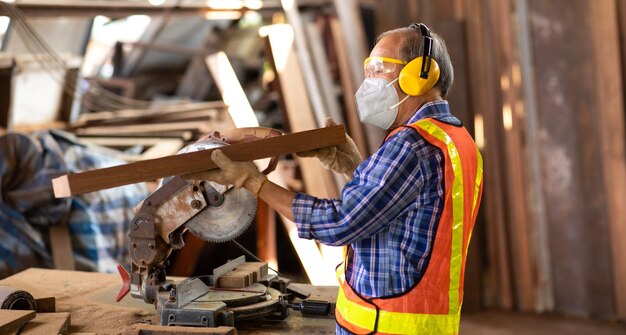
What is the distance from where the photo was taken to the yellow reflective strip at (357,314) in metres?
1.97

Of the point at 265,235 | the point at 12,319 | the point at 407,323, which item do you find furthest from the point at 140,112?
the point at 407,323

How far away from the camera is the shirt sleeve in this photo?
1880 millimetres

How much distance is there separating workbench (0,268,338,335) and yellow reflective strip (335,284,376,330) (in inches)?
10.0

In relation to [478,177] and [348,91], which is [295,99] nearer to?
[348,91]

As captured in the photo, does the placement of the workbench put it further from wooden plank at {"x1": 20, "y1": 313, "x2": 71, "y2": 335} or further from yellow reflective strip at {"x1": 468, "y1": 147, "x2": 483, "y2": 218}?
yellow reflective strip at {"x1": 468, "y1": 147, "x2": 483, "y2": 218}

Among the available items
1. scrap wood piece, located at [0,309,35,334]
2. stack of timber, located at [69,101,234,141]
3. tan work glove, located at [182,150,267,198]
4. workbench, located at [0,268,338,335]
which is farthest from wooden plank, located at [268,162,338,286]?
tan work glove, located at [182,150,267,198]

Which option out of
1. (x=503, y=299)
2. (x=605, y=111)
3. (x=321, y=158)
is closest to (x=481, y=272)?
(x=503, y=299)

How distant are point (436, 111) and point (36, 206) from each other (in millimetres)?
3009

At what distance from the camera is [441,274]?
1.97m

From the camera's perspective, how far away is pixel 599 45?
5051mm

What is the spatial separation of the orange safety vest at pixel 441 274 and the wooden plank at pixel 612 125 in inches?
133

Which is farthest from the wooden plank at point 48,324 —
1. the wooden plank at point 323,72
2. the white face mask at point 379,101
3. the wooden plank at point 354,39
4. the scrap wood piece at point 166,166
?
the wooden plank at point 354,39

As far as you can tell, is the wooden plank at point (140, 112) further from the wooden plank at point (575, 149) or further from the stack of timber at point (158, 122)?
the wooden plank at point (575, 149)

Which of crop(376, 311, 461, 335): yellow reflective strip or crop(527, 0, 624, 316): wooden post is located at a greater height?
crop(527, 0, 624, 316): wooden post
